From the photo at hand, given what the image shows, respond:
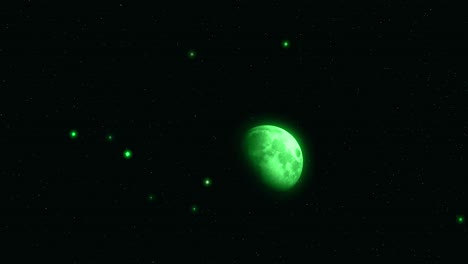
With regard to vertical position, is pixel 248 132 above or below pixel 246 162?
above

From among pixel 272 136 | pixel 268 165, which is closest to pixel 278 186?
pixel 268 165

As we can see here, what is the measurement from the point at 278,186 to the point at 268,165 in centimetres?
39

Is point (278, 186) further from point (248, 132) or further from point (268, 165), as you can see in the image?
point (248, 132)

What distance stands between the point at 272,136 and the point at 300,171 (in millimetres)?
770

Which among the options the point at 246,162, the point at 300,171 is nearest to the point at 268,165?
the point at 246,162

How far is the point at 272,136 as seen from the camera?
5.83 m

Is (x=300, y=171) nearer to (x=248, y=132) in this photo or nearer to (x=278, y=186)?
(x=278, y=186)

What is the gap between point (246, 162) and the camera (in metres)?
5.70

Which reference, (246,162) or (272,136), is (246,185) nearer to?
(246,162)

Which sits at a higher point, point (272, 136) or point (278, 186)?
point (272, 136)

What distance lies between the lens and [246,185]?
5742 mm

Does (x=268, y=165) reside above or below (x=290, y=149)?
below

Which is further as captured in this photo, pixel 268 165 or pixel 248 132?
pixel 248 132

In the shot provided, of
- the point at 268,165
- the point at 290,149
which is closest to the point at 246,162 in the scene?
the point at 268,165
